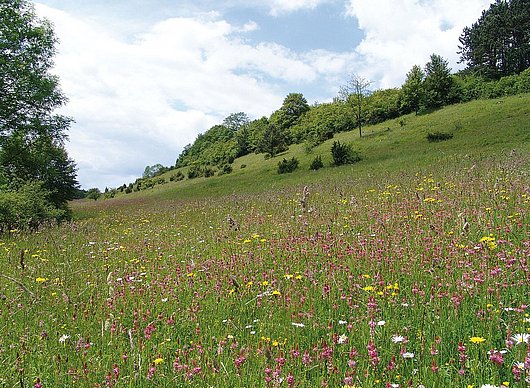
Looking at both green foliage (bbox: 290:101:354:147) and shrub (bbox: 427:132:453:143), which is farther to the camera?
green foliage (bbox: 290:101:354:147)

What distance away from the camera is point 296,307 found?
3941mm

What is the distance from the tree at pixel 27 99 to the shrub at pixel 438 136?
27.4m

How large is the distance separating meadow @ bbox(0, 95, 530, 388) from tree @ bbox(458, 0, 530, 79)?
235 feet

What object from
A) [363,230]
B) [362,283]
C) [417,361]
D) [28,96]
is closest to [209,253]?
[363,230]

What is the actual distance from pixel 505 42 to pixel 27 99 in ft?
252

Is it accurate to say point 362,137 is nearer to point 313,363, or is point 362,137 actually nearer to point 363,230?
point 363,230

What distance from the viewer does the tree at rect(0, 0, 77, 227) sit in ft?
75.2

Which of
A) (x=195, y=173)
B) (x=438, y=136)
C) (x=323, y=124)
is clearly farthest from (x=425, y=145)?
(x=195, y=173)

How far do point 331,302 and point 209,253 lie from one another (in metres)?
3.50

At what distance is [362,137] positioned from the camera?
45281 mm

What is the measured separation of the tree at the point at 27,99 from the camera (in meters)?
22.9

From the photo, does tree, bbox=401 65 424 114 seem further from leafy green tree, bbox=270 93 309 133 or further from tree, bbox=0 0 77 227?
tree, bbox=0 0 77 227

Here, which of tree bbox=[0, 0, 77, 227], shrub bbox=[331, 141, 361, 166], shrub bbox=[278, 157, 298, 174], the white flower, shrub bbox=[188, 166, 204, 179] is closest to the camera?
the white flower

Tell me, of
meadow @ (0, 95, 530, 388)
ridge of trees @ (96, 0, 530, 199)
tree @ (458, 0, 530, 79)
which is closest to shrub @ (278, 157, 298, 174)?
ridge of trees @ (96, 0, 530, 199)
